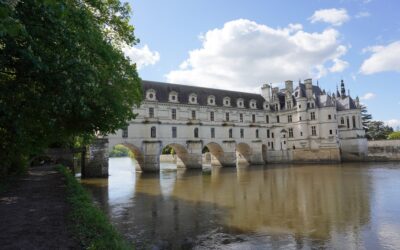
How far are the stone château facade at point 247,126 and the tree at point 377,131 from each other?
20852mm

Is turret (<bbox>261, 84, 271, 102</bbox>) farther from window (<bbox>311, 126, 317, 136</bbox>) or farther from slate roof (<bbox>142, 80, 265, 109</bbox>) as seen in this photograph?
window (<bbox>311, 126, 317, 136</bbox>)

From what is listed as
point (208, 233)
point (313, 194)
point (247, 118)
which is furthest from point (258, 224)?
point (247, 118)

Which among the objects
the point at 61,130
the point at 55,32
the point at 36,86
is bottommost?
the point at 61,130

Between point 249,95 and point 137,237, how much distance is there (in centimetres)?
4470

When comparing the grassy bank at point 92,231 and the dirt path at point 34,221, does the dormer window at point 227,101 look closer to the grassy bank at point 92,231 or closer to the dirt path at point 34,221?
the dirt path at point 34,221

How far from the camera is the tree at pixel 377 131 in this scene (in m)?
67.1

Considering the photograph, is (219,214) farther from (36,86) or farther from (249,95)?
(249,95)

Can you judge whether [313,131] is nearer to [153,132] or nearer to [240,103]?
[240,103]

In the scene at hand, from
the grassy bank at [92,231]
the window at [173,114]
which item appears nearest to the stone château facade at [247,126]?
the window at [173,114]

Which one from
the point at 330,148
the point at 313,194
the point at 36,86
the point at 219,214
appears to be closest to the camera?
the point at 36,86

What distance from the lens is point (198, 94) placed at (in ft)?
147

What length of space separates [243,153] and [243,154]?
156 mm

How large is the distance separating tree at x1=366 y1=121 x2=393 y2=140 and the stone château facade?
2085 centimetres

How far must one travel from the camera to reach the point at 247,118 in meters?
48.7
